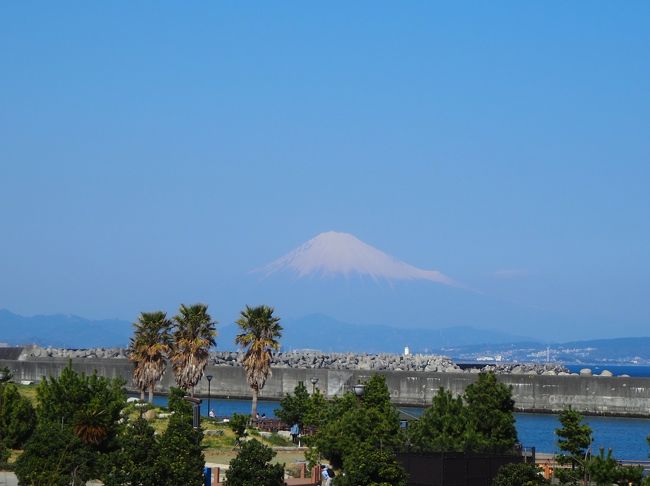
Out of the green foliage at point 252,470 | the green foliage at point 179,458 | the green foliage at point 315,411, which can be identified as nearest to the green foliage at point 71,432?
the green foliage at point 179,458

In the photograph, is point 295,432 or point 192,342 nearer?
point 295,432

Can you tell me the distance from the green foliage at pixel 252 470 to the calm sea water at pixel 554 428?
2624cm

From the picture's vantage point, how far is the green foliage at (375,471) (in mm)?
32281

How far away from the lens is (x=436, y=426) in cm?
4275

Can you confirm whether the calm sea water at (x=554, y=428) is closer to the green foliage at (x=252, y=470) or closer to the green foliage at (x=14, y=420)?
the green foliage at (x=14, y=420)

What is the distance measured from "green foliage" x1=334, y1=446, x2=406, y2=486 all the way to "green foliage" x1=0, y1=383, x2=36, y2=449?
1919 cm

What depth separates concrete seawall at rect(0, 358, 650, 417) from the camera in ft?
340

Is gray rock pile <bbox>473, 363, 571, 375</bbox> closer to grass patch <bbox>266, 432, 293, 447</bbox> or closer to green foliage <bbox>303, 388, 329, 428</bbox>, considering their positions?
green foliage <bbox>303, 388, 329, 428</bbox>

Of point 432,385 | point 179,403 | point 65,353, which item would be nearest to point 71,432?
point 179,403

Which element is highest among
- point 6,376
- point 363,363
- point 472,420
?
point 363,363

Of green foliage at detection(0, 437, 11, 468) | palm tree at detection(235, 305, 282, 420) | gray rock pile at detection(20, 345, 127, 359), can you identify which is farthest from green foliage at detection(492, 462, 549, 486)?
gray rock pile at detection(20, 345, 127, 359)

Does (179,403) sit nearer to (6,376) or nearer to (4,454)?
(4,454)

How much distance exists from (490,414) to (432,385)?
66336 millimetres

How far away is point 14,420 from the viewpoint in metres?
47.6
